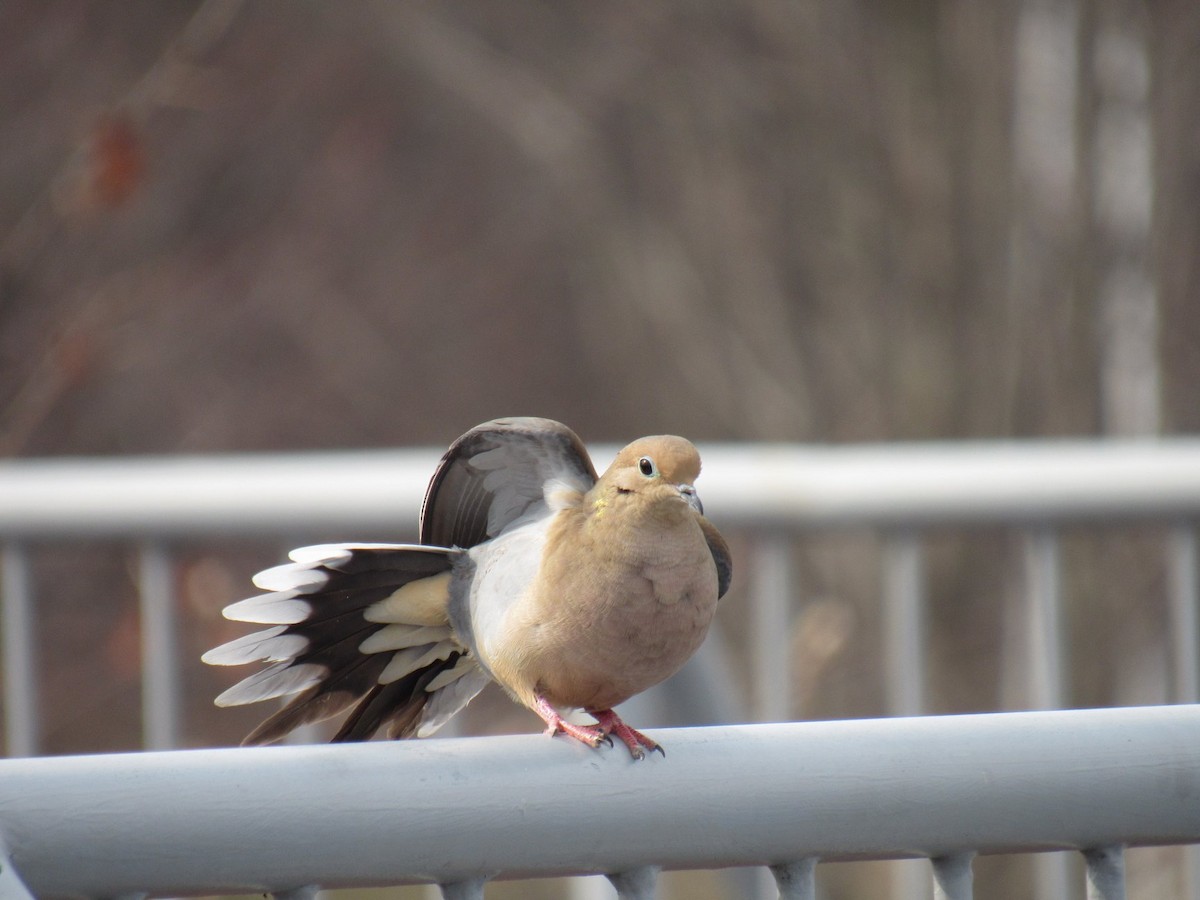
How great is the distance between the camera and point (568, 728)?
1.38 m

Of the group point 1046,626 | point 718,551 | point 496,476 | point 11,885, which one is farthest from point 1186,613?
point 11,885

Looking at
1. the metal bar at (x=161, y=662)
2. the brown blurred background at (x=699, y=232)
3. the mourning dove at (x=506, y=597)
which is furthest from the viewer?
the brown blurred background at (x=699, y=232)

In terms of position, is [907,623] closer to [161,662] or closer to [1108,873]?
[1108,873]

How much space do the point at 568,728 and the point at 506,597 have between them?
242 mm

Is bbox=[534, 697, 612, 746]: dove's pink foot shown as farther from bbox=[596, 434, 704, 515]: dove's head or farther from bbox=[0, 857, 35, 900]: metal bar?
bbox=[0, 857, 35, 900]: metal bar

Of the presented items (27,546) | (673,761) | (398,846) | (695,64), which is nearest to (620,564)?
(673,761)

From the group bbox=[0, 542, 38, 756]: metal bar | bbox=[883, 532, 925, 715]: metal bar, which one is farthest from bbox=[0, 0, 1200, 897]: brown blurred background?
bbox=[883, 532, 925, 715]: metal bar

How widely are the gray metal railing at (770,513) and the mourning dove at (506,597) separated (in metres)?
0.66

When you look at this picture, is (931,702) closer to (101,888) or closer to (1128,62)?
(1128,62)

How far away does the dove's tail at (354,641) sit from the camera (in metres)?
1.59

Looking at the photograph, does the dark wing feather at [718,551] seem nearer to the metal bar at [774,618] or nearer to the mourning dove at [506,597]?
the mourning dove at [506,597]

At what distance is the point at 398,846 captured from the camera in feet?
3.65

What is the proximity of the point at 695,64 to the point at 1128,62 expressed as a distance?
6.20ft

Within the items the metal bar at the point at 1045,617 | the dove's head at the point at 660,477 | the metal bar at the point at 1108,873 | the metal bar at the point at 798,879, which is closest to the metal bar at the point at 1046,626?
the metal bar at the point at 1045,617
